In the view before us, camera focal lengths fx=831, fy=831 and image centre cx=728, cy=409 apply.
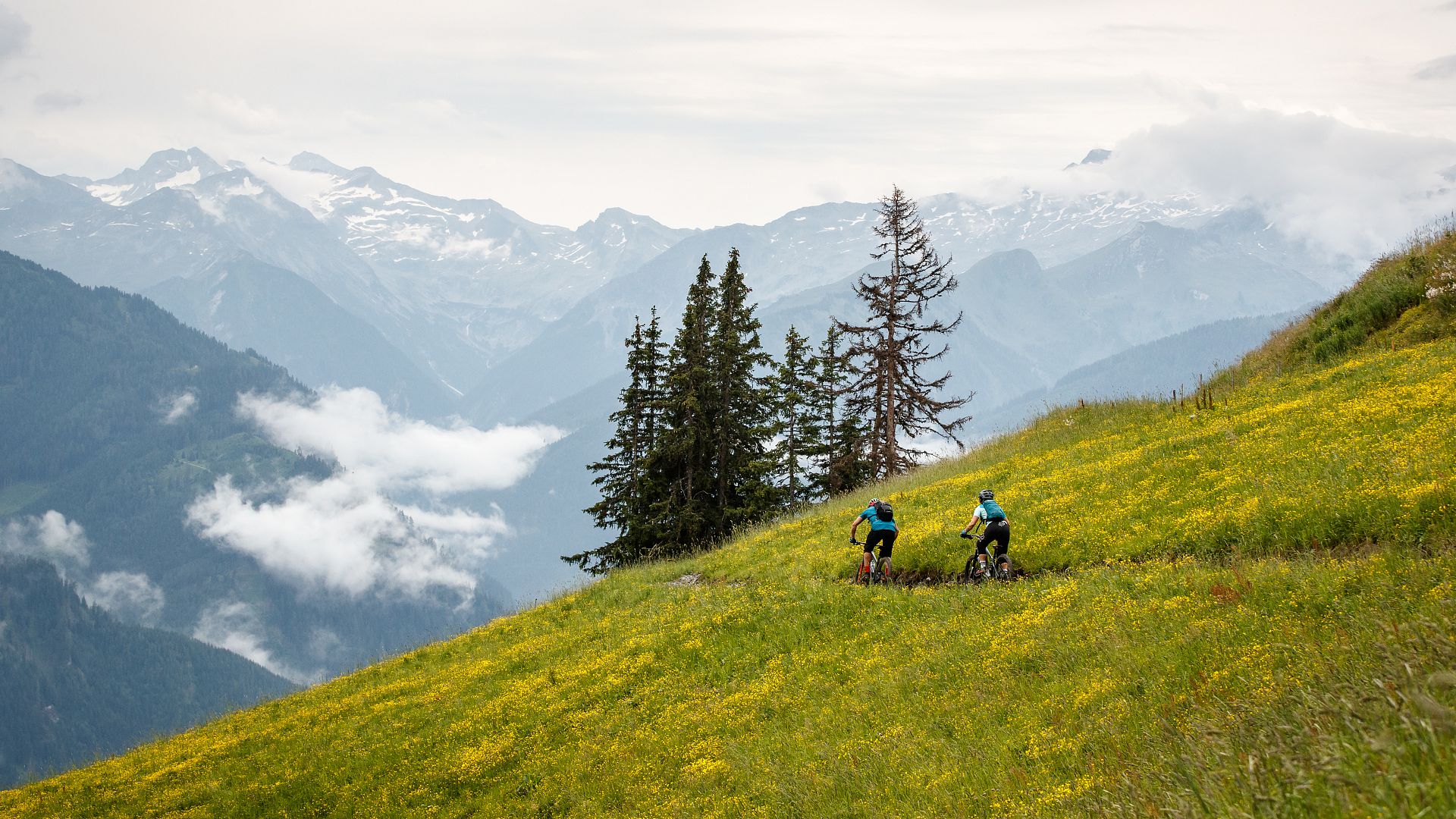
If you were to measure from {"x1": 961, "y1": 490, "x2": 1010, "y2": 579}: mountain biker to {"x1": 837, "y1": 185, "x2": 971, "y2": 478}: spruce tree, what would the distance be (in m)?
25.7

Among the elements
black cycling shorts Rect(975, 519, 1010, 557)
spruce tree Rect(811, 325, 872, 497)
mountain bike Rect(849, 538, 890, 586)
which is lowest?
mountain bike Rect(849, 538, 890, 586)

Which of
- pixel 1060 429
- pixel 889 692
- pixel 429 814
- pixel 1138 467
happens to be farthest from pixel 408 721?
pixel 1060 429

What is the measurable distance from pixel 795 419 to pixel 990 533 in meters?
32.5

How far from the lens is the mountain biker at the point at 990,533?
56.2ft

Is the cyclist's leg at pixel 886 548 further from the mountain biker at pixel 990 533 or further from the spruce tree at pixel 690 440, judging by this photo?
the spruce tree at pixel 690 440

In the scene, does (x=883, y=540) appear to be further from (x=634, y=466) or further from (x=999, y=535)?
(x=634, y=466)

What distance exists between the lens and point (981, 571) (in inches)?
702

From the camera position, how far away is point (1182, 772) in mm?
7035

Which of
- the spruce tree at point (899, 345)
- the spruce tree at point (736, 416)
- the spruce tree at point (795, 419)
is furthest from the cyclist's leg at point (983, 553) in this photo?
the spruce tree at point (795, 419)

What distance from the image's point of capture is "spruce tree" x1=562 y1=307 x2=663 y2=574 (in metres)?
43.3

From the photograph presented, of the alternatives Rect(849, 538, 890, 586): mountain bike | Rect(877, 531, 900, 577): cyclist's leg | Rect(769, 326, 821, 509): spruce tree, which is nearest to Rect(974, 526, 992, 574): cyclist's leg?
Rect(877, 531, 900, 577): cyclist's leg

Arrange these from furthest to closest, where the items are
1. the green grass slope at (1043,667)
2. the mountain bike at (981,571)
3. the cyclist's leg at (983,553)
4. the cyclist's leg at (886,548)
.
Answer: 1. the cyclist's leg at (886,548)
2. the cyclist's leg at (983,553)
3. the mountain bike at (981,571)
4. the green grass slope at (1043,667)

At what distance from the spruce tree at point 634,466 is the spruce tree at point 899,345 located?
1082cm

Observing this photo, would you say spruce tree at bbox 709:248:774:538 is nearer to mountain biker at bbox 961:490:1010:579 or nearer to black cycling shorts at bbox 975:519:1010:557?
mountain biker at bbox 961:490:1010:579
